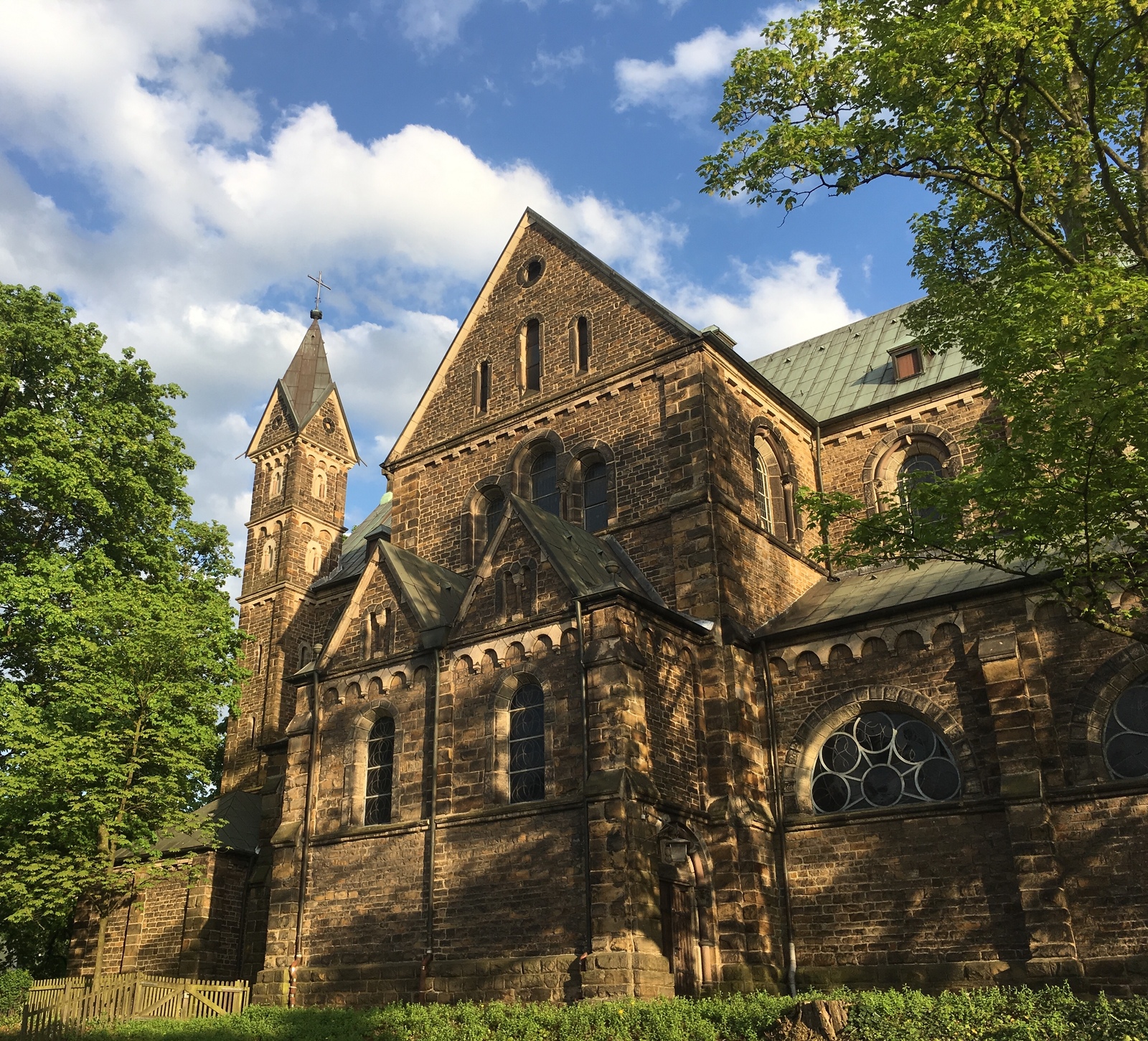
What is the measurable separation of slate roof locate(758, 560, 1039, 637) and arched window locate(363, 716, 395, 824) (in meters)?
7.93

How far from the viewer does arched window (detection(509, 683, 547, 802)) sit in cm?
1992

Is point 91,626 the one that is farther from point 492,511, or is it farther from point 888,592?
point 888,592

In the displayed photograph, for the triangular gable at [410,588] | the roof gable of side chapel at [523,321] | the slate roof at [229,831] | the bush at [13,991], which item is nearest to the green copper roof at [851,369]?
the roof gable of side chapel at [523,321]

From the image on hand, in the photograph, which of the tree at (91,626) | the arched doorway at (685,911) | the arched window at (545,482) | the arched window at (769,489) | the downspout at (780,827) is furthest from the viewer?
the arched window at (545,482)

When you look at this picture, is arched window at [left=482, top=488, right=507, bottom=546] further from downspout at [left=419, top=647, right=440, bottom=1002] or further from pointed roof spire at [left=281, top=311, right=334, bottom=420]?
pointed roof spire at [left=281, top=311, right=334, bottom=420]

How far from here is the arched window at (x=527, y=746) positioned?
19922 mm

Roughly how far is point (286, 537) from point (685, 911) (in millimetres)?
22334

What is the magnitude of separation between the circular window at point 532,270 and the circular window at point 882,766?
1394cm

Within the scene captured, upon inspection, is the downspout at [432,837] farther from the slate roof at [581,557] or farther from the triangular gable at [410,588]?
the slate roof at [581,557]

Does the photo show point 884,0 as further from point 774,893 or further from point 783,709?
point 774,893

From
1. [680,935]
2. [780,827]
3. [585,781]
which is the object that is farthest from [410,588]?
[780,827]

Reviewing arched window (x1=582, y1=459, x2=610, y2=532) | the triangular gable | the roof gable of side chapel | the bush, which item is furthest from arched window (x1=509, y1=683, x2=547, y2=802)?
the bush

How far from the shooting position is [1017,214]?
1516 cm

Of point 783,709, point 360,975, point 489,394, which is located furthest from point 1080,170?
point 360,975
